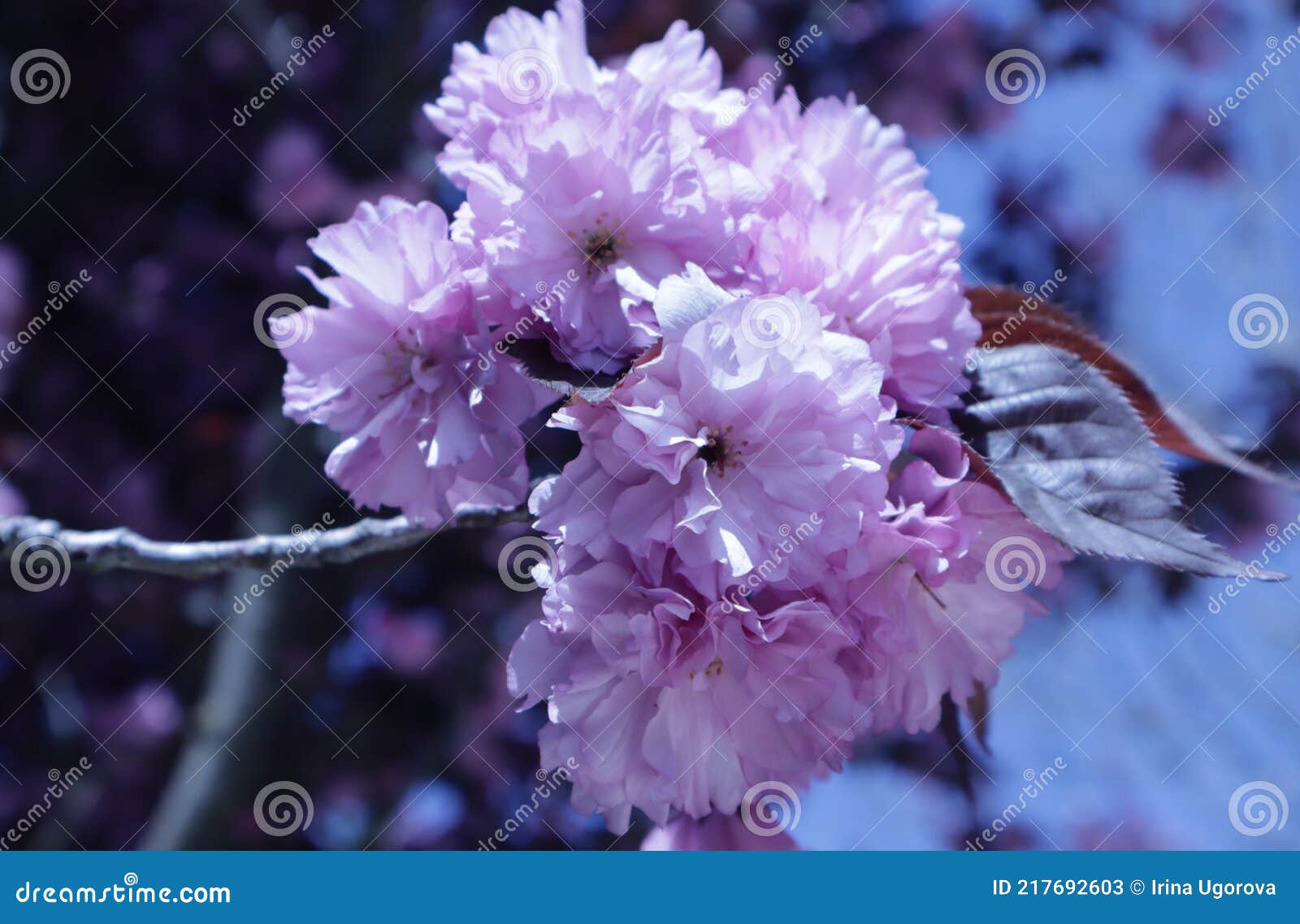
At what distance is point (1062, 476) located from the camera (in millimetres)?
800

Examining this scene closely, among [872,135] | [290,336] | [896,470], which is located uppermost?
[872,135]

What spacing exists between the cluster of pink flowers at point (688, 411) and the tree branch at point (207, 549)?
0.26 meters

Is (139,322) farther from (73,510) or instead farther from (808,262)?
(808,262)

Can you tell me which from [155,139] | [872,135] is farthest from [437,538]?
[872,135]

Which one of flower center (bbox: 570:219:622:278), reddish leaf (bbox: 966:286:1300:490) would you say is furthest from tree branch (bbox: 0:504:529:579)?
reddish leaf (bbox: 966:286:1300:490)

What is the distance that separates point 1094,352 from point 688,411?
44 cm

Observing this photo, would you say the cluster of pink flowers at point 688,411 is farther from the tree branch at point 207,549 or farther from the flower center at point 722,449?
the tree branch at point 207,549

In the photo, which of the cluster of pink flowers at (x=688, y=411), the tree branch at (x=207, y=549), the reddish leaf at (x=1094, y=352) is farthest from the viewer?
the tree branch at (x=207, y=549)

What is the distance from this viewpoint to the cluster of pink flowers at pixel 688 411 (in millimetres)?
726

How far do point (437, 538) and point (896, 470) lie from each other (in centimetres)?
191

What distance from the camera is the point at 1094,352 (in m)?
0.94

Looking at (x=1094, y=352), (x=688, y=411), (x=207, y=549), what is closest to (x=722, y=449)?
(x=688, y=411)

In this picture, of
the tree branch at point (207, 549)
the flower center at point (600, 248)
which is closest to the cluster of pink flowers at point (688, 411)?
the flower center at point (600, 248)

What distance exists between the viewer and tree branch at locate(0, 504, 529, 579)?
1139mm
